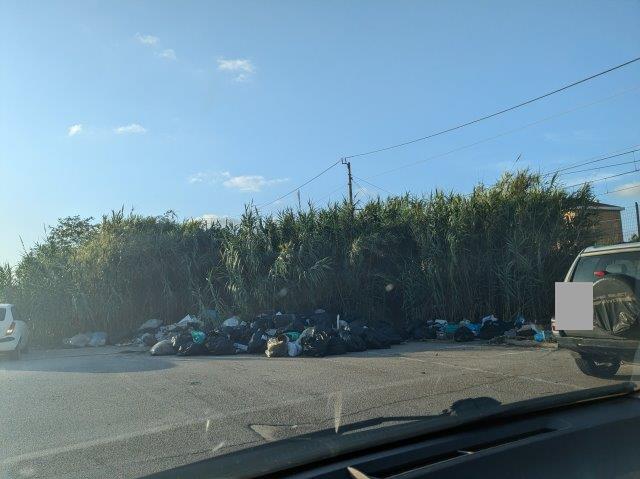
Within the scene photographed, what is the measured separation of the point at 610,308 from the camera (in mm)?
6988

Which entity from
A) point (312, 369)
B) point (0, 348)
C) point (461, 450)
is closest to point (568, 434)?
point (461, 450)

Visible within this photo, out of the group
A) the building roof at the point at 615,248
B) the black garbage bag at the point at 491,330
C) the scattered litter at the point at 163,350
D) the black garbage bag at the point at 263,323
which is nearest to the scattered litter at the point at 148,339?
the scattered litter at the point at 163,350

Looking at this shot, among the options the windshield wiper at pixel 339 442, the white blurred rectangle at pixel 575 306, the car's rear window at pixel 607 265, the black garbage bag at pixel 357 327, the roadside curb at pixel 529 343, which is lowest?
the roadside curb at pixel 529 343

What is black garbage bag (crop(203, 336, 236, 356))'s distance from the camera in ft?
45.4

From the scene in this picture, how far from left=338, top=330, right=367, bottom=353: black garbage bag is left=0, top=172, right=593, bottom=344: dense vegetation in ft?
13.3

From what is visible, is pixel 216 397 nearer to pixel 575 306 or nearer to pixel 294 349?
pixel 294 349

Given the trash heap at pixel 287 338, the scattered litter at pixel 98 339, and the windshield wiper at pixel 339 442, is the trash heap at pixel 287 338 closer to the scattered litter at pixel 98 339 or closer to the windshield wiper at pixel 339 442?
the scattered litter at pixel 98 339

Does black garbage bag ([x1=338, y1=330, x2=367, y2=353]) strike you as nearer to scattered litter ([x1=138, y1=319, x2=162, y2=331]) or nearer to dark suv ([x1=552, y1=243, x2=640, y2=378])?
dark suv ([x1=552, y1=243, x2=640, y2=378])

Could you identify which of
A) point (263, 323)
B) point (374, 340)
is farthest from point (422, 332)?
point (263, 323)

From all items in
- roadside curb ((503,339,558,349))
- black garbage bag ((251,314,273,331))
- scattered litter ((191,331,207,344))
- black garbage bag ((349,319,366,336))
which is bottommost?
roadside curb ((503,339,558,349))

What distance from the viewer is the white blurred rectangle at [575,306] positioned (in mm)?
7312

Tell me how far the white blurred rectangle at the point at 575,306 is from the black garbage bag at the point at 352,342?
5906 mm

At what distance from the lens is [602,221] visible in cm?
1806

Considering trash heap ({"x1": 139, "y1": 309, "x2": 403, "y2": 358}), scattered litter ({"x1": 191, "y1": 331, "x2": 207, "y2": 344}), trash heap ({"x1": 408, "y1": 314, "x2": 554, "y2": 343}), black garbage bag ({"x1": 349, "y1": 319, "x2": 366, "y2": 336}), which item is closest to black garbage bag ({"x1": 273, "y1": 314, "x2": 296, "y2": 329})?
trash heap ({"x1": 139, "y1": 309, "x2": 403, "y2": 358})
